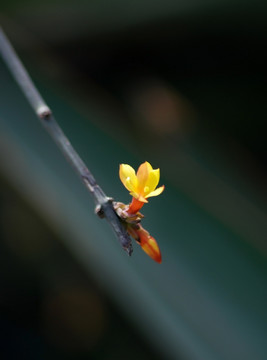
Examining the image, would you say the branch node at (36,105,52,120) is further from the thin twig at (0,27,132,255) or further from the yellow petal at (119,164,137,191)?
the yellow petal at (119,164,137,191)

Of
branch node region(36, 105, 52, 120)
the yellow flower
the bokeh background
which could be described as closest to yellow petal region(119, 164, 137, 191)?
the yellow flower

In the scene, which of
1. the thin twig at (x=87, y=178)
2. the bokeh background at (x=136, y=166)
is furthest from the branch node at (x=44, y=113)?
the bokeh background at (x=136, y=166)

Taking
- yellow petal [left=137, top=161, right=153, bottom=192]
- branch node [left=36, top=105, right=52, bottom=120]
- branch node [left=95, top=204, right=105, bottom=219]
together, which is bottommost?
branch node [left=95, top=204, right=105, bottom=219]

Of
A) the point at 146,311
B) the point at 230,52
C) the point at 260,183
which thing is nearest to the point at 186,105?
the point at 230,52

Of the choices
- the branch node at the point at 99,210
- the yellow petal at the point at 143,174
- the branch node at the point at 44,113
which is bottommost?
the branch node at the point at 99,210

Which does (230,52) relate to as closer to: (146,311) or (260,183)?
(260,183)

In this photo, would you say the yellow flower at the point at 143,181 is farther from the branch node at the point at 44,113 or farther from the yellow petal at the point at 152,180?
the branch node at the point at 44,113
